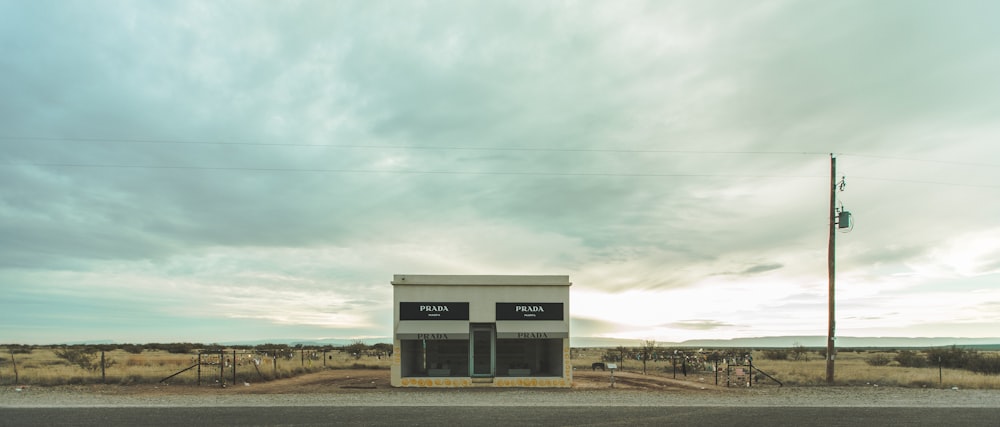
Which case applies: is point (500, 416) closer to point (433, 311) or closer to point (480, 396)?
point (480, 396)

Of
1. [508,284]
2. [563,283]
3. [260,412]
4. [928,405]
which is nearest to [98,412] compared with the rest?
[260,412]

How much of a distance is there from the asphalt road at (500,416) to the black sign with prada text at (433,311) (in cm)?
850

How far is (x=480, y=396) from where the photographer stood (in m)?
22.9

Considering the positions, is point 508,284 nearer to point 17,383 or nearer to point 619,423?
point 619,423

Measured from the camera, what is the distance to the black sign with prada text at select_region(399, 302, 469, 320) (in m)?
27.7

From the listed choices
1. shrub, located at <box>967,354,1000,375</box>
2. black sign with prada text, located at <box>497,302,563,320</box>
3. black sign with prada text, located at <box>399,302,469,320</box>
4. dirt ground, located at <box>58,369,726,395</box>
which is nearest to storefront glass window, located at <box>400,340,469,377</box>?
dirt ground, located at <box>58,369,726,395</box>

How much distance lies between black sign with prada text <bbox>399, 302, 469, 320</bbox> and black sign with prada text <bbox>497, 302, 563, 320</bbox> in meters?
1.44

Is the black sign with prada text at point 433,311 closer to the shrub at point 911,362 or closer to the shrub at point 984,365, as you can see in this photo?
the shrub at point 984,365

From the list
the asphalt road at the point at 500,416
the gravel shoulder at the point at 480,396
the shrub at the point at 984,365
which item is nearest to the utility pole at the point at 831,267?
the gravel shoulder at the point at 480,396

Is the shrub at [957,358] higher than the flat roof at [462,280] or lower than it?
lower

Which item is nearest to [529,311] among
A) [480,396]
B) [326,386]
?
[480,396]

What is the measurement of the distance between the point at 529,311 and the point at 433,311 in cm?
375

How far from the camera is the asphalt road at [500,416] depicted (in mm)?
15938

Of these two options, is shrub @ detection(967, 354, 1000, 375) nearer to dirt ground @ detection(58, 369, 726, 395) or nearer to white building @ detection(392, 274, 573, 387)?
dirt ground @ detection(58, 369, 726, 395)
